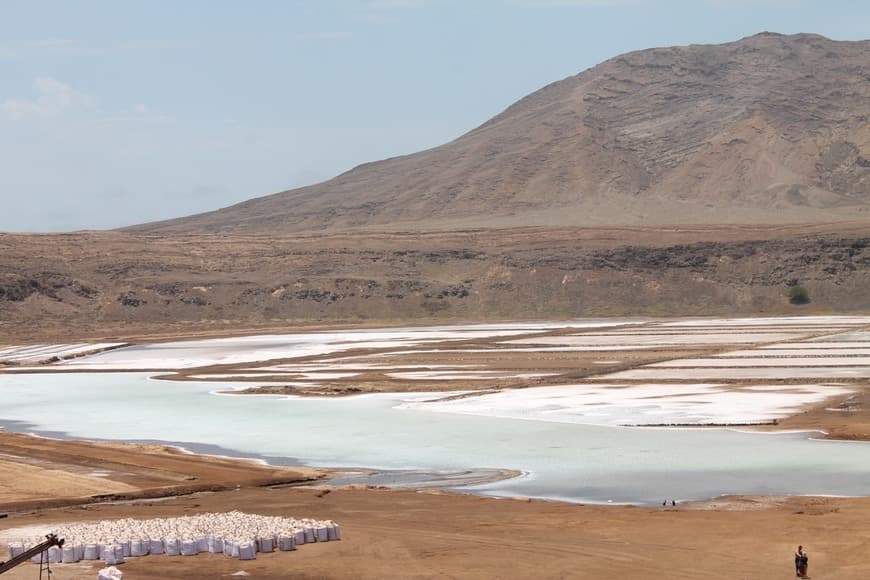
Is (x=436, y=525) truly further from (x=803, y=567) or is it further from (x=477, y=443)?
(x=477, y=443)

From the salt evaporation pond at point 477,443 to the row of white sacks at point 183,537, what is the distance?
7.19 metres

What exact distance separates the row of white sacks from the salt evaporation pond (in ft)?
23.6

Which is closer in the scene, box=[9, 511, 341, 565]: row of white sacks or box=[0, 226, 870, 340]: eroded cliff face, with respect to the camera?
box=[9, 511, 341, 565]: row of white sacks

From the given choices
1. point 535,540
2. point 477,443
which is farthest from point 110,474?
point 535,540

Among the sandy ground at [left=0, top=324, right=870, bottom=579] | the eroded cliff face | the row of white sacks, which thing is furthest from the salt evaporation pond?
the eroded cliff face

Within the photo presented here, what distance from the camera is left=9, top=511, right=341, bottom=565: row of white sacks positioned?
24.0 m

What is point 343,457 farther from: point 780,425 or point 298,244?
point 298,244

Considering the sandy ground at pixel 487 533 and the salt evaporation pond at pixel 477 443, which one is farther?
the salt evaporation pond at pixel 477 443

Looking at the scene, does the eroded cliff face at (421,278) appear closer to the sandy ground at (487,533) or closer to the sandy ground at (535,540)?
the sandy ground at (487,533)

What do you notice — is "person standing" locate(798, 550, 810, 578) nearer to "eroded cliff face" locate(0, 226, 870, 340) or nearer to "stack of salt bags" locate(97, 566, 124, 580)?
"stack of salt bags" locate(97, 566, 124, 580)

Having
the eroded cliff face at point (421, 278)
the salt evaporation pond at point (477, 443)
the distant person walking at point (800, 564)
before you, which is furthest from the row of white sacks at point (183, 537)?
the eroded cliff face at point (421, 278)

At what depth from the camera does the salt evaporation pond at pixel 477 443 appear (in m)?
31.3

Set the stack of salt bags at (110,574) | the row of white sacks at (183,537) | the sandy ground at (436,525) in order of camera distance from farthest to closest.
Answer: the row of white sacks at (183,537) < the sandy ground at (436,525) < the stack of salt bags at (110,574)

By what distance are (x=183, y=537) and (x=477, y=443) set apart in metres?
16.6
